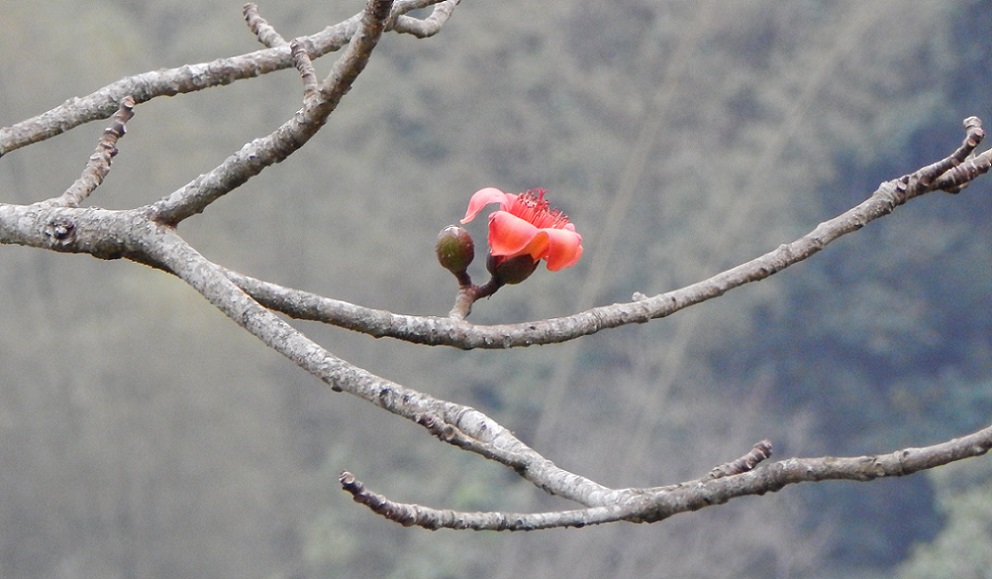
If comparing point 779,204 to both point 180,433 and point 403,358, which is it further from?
point 180,433

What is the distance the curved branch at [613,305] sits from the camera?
2.56 feet

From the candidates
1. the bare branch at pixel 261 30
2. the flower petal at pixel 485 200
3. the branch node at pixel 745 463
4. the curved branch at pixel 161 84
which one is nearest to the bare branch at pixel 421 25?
the curved branch at pixel 161 84

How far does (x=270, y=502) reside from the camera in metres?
12.0

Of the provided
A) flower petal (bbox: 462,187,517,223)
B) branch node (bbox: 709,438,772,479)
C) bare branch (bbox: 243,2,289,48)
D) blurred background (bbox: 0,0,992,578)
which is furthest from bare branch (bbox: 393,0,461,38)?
blurred background (bbox: 0,0,992,578)

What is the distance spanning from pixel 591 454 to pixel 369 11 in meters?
10.9

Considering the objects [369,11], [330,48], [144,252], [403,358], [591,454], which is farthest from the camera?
[403,358]

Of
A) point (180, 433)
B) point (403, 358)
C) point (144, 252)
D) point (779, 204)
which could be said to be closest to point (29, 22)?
point (180, 433)

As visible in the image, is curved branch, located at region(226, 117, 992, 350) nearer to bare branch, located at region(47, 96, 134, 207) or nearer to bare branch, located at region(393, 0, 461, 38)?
bare branch, located at region(47, 96, 134, 207)

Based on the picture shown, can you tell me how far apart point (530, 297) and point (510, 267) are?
37.8 ft

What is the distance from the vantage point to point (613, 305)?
853 millimetres

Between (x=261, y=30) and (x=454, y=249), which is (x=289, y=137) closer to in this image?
(x=454, y=249)

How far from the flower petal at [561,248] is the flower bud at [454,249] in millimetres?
73

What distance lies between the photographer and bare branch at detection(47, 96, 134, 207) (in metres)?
0.88

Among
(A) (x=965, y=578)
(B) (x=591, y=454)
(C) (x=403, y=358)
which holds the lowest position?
(A) (x=965, y=578)
